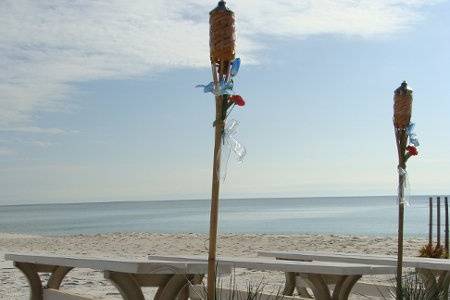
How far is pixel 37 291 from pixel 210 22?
348 cm

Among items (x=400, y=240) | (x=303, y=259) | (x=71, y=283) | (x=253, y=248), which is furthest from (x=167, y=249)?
(x=400, y=240)

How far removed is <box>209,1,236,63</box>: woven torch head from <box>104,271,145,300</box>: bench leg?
74.4 inches

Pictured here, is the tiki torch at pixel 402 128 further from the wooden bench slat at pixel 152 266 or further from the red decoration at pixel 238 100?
the red decoration at pixel 238 100

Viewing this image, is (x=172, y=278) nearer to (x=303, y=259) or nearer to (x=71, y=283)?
(x=303, y=259)

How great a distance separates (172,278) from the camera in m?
4.22

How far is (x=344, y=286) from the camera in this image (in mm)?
4938

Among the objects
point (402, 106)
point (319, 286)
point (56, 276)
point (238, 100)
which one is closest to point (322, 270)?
point (319, 286)

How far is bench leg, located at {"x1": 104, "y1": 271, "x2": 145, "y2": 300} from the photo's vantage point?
428 centimetres

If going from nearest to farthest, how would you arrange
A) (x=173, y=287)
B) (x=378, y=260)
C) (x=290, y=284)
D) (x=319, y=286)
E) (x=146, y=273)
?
(x=146, y=273) → (x=173, y=287) → (x=319, y=286) → (x=378, y=260) → (x=290, y=284)

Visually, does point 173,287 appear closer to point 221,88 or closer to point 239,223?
point 221,88

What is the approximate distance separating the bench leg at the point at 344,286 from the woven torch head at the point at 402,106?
135 cm

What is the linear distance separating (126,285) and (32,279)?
1620 mm

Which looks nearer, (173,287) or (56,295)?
(173,287)

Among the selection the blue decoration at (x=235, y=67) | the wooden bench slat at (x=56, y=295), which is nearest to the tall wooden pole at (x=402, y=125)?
the blue decoration at (x=235, y=67)
